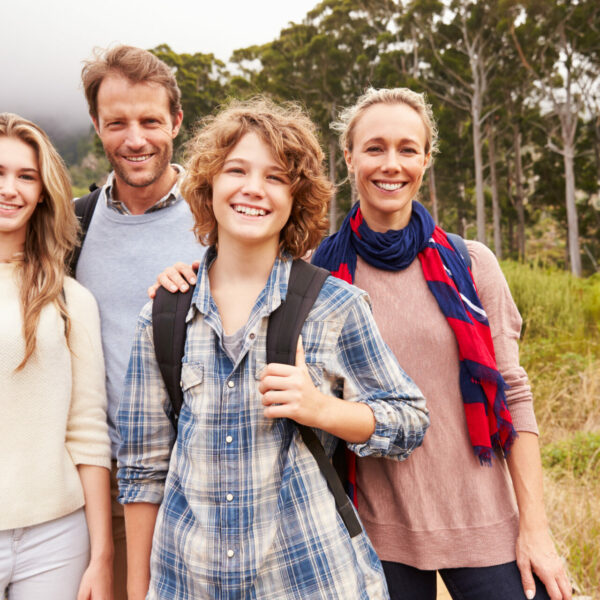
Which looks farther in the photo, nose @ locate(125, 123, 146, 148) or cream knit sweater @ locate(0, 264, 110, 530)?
nose @ locate(125, 123, 146, 148)

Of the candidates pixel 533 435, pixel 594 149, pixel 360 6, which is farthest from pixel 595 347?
pixel 360 6

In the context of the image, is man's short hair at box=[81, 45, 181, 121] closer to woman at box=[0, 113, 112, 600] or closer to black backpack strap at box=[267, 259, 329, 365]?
woman at box=[0, 113, 112, 600]

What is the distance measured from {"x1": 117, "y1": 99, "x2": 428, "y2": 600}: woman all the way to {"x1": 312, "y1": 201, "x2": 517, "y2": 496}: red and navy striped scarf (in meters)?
0.26

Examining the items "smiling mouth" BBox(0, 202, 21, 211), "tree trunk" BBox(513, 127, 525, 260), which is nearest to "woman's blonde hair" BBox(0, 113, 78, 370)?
"smiling mouth" BBox(0, 202, 21, 211)

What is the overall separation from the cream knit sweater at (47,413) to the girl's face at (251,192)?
616 mm

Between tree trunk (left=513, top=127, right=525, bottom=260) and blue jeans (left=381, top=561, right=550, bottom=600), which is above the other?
tree trunk (left=513, top=127, right=525, bottom=260)

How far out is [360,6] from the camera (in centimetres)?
2138

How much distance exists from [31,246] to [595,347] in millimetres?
5733

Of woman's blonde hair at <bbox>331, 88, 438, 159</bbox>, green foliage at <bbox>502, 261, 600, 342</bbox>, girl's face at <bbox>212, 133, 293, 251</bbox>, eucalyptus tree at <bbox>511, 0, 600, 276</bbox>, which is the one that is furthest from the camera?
eucalyptus tree at <bbox>511, 0, 600, 276</bbox>

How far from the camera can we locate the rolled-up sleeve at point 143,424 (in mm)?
1453

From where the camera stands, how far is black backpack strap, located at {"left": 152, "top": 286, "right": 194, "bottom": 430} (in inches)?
56.2

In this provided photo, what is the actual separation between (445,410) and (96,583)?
3.68 ft

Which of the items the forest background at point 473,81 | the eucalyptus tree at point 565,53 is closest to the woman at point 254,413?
the forest background at point 473,81

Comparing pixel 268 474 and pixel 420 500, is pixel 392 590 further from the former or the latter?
pixel 268 474
